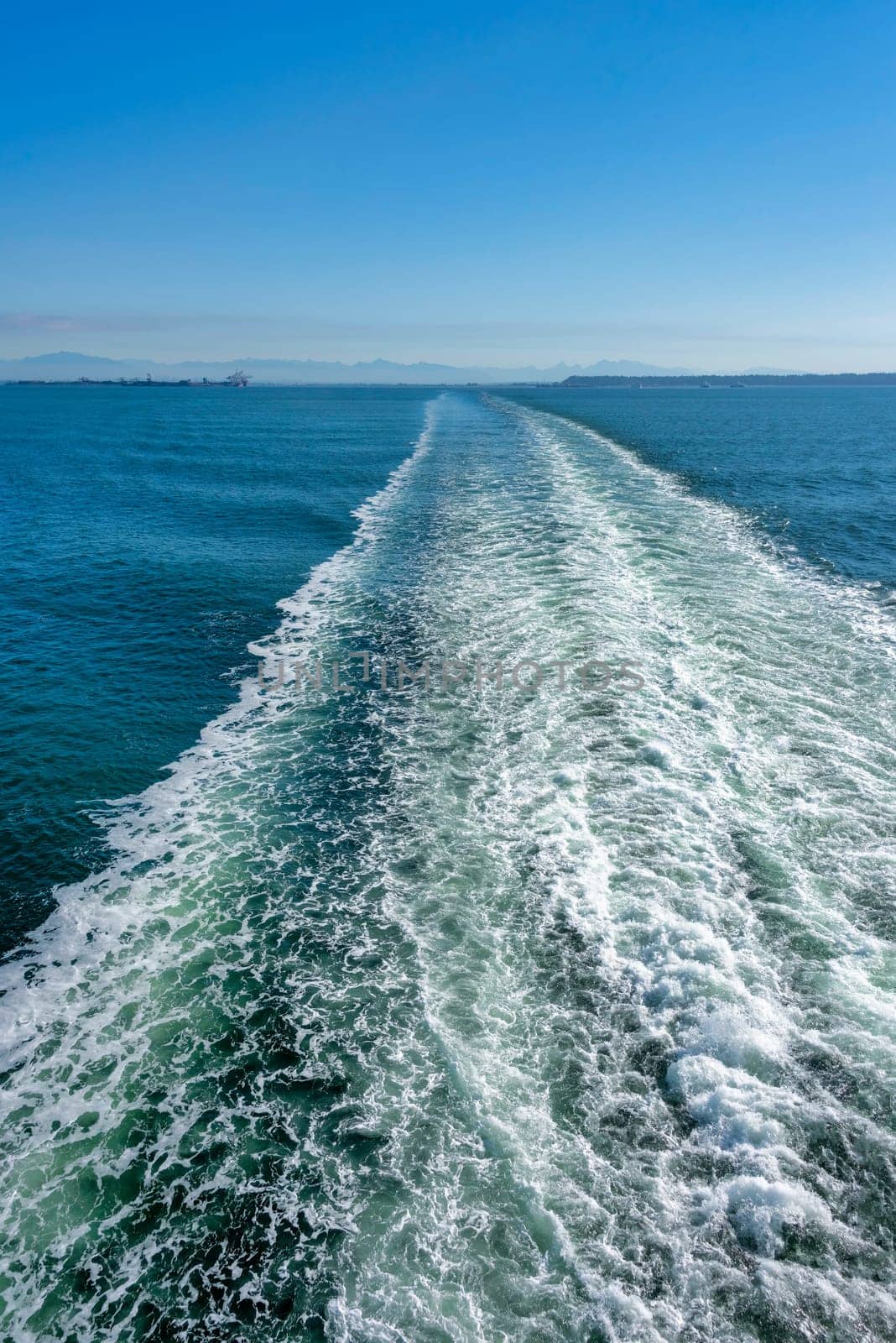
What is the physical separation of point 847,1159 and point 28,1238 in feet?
29.8

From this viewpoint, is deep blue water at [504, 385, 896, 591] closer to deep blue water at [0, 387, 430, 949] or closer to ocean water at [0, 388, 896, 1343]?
ocean water at [0, 388, 896, 1343]

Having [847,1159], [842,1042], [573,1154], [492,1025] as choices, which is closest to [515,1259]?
[573,1154]

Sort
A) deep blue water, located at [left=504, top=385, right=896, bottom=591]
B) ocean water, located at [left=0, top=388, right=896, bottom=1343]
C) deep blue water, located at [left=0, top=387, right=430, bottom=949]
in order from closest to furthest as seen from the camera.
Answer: ocean water, located at [left=0, top=388, right=896, bottom=1343] → deep blue water, located at [left=0, top=387, right=430, bottom=949] → deep blue water, located at [left=504, top=385, right=896, bottom=591]

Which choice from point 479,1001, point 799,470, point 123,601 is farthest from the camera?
point 799,470

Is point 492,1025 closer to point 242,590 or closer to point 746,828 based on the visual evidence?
point 746,828

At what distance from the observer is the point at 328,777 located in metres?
15.6

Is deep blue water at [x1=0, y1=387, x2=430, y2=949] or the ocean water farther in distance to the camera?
deep blue water at [x1=0, y1=387, x2=430, y2=949]

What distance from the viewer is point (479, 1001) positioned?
9.83m

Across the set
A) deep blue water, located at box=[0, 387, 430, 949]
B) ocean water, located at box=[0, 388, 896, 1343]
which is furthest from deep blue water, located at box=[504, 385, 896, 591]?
deep blue water, located at box=[0, 387, 430, 949]

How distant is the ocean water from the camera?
22.7ft

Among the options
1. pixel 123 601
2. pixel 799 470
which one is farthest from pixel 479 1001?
pixel 799 470

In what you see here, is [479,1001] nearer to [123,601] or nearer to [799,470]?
[123,601]

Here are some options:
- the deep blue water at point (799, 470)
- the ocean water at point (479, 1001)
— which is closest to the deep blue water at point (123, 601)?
the ocean water at point (479, 1001)

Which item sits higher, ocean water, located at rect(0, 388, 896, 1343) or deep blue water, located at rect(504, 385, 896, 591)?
deep blue water, located at rect(504, 385, 896, 591)
